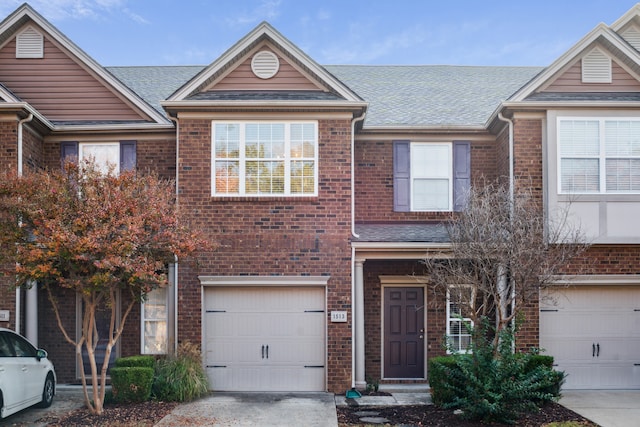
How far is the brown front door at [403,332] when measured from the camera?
12.7m

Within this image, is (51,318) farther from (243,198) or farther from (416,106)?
(416,106)

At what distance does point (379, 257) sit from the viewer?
11648 mm

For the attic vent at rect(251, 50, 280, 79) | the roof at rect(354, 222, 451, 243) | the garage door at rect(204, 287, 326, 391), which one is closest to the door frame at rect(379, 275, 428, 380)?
the roof at rect(354, 222, 451, 243)

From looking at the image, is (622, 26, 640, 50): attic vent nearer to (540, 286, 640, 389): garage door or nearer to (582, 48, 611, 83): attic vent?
(582, 48, 611, 83): attic vent

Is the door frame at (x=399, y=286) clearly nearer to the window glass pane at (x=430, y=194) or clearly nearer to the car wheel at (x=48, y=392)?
the window glass pane at (x=430, y=194)

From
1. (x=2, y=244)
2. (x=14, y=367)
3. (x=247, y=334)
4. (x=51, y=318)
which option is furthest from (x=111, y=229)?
(x=51, y=318)

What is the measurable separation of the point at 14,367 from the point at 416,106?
10428 mm

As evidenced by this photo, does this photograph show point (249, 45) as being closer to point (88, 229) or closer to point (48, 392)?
point (88, 229)

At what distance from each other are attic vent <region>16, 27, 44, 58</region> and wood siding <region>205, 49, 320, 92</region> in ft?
14.3

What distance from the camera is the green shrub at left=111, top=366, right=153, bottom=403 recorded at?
33.2 ft

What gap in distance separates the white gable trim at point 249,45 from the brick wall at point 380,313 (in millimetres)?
3951

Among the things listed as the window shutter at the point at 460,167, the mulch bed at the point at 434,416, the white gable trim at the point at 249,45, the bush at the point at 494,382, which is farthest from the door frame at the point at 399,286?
the white gable trim at the point at 249,45

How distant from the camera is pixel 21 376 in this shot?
8992 mm

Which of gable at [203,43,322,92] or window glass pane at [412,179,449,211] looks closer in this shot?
gable at [203,43,322,92]
